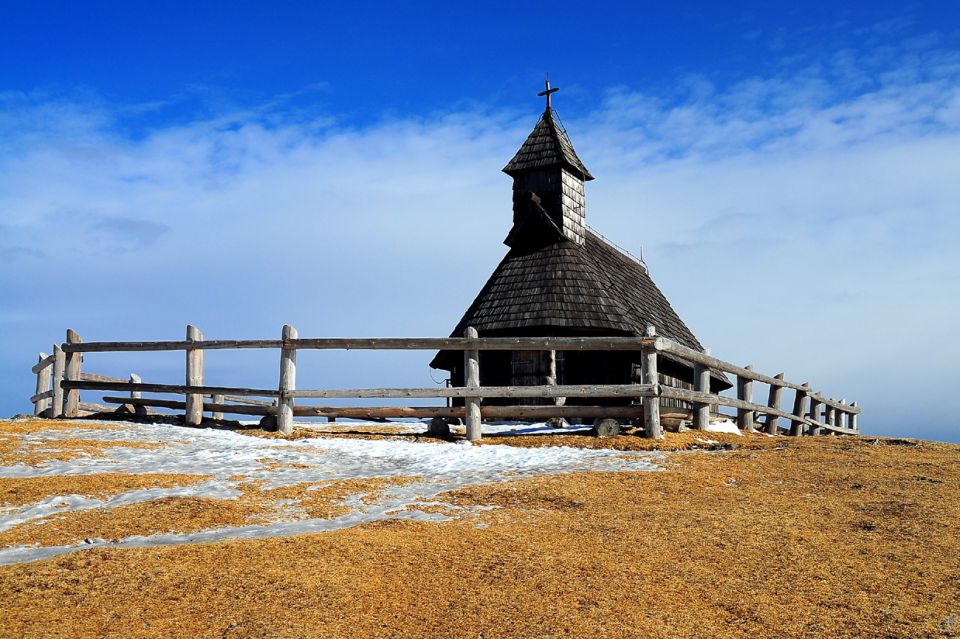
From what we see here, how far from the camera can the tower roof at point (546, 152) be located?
24594 mm

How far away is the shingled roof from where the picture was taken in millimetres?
20906

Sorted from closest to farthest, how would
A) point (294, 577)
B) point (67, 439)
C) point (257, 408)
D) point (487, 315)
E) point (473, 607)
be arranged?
point (473, 607), point (294, 577), point (67, 439), point (257, 408), point (487, 315)

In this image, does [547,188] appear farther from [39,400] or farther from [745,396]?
[39,400]

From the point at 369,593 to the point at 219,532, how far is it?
2.47 metres

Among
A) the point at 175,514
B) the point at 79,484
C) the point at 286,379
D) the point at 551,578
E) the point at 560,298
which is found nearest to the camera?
the point at 551,578

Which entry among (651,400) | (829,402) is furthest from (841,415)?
(651,400)

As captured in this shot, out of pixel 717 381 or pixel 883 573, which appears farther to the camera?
pixel 717 381

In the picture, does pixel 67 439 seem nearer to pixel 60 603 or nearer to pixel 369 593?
pixel 60 603

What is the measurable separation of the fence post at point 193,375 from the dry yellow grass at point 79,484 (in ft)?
20.1

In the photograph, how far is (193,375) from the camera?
1596cm

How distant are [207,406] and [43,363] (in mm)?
4589

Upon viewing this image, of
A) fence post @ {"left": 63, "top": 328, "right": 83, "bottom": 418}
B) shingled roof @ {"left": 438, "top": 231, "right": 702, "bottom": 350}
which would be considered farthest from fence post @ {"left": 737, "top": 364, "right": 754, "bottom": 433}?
fence post @ {"left": 63, "top": 328, "right": 83, "bottom": 418}

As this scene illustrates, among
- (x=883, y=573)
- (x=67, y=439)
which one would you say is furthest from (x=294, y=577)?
(x=67, y=439)

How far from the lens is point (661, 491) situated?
9.38 metres
